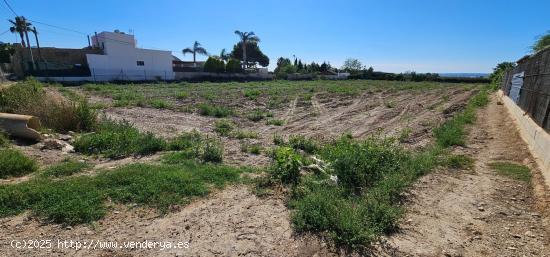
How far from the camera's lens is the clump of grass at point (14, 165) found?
4.84 meters

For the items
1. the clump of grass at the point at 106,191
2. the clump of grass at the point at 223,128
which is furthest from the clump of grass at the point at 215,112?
the clump of grass at the point at 106,191

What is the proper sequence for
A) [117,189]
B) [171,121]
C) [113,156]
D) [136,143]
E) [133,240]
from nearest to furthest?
[133,240] < [117,189] < [113,156] < [136,143] < [171,121]

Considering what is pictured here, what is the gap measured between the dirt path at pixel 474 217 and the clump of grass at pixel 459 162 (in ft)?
0.50

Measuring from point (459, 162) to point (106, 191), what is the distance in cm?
626

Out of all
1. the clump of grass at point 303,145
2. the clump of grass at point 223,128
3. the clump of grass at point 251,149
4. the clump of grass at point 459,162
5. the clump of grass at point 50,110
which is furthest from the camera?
the clump of grass at point 223,128

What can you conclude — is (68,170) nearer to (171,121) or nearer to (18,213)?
(18,213)

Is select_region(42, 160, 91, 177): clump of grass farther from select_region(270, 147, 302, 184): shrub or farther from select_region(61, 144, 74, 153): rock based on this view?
select_region(270, 147, 302, 184): shrub

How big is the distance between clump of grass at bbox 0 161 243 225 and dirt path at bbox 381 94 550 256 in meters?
2.81

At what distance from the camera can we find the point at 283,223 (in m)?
3.73

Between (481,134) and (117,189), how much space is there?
9.17 meters

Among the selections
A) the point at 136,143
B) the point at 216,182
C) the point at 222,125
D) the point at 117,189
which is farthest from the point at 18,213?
the point at 222,125

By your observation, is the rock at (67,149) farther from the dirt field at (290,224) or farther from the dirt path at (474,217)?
the dirt path at (474,217)

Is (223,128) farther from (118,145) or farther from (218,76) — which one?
(218,76)

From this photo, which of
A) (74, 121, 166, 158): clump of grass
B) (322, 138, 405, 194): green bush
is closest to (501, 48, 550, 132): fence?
(322, 138, 405, 194): green bush
